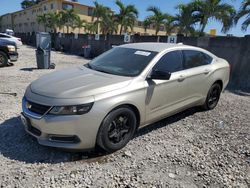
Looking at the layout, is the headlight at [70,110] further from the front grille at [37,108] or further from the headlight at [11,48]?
the headlight at [11,48]

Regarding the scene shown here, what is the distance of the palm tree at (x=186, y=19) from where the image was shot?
14945 millimetres

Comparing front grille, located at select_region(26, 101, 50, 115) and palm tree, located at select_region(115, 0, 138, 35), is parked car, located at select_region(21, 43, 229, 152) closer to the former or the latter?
front grille, located at select_region(26, 101, 50, 115)

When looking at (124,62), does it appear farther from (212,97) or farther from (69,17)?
(69,17)

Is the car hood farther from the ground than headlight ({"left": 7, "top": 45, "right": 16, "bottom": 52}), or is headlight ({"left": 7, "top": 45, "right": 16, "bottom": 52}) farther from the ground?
the car hood

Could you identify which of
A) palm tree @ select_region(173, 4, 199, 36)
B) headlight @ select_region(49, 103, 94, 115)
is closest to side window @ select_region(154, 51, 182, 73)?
headlight @ select_region(49, 103, 94, 115)

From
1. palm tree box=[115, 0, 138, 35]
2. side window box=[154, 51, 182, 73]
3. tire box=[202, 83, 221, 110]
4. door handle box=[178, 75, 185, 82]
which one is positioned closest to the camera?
side window box=[154, 51, 182, 73]

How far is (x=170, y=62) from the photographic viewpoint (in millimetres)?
4207

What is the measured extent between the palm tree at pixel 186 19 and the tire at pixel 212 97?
10.7m

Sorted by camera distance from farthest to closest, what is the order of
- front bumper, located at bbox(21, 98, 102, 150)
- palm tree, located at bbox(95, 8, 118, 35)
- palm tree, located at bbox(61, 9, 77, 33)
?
palm tree, located at bbox(61, 9, 77, 33) < palm tree, located at bbox(95, 8, 118, 35) < front bumper, located at bbox(21, 98, 102, 150)

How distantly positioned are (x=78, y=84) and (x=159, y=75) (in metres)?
1.24

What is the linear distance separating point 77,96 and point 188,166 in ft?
5.86

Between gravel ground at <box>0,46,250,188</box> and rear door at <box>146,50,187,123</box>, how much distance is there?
0.45 metres

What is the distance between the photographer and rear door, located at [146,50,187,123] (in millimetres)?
3764

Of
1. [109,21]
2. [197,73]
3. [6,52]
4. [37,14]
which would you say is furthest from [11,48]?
[37,14]
